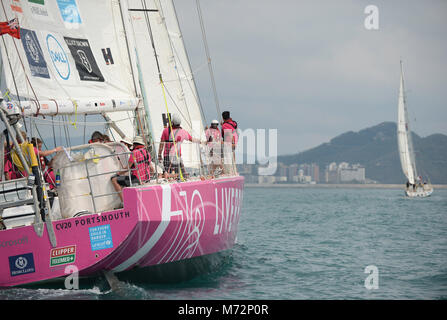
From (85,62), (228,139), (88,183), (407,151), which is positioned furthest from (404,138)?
(88,183)

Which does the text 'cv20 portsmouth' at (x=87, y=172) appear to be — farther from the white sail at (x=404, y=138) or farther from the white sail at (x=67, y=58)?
the white sail at (x=404, y=138)

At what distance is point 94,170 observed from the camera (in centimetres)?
769

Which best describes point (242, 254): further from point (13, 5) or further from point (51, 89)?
point (13, 5)

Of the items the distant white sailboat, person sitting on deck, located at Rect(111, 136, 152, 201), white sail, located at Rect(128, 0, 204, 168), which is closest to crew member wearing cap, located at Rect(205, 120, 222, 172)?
person sitting on deck, located at Rect(111, 136, 152, 201)

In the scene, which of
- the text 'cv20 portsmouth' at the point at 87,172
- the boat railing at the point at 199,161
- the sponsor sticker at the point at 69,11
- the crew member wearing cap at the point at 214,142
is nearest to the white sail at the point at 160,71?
the boat railing at the point at 199,161

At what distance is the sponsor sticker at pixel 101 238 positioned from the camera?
24.2 feet

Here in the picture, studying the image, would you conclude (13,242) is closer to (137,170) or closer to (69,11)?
(137,170)

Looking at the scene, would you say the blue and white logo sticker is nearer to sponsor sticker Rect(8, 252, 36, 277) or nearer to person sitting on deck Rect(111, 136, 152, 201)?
person sitting on deck Rect(111, 136, 152, 201)

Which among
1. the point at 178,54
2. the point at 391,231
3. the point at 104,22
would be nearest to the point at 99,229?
the point at 104,22

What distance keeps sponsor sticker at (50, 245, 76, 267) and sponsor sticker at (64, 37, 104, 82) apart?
2.59 meters

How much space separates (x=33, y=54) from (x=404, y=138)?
46.9 metres

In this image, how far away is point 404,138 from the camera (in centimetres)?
5156

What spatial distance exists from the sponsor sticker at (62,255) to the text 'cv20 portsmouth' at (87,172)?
1 centimetres

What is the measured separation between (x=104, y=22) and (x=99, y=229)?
10.5 ft
